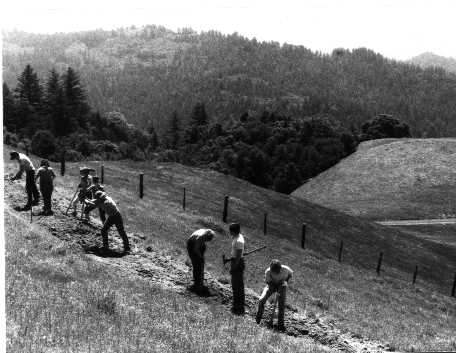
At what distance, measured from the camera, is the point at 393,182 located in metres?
112

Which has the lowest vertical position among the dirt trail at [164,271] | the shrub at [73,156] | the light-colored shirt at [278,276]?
the shrub at [73,156]

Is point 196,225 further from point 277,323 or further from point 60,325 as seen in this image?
point 60,325

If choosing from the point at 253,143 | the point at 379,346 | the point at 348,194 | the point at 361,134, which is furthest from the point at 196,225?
the point at 361,134

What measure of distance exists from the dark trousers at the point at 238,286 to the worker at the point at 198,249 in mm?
1467

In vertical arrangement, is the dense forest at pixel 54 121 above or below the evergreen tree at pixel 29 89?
below

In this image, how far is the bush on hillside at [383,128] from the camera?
169 metres

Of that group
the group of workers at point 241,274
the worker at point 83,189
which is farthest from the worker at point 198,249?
the worker at point 83,189

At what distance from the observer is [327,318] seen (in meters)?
20.0

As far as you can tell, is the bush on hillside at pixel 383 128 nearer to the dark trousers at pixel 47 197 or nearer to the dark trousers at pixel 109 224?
the dark trousers at pixel 47 197

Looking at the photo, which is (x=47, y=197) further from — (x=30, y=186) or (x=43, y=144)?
(x=43, y=144)

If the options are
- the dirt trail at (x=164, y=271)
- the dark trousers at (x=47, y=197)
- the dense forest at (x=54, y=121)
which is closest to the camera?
the dirt trail at (x=164, y=271)

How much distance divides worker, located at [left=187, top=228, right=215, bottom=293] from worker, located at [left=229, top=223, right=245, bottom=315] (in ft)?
3.98

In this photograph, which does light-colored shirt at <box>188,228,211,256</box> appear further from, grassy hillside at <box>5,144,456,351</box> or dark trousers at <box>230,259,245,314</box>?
grassy hillside at <box>5,144,456,351</box>

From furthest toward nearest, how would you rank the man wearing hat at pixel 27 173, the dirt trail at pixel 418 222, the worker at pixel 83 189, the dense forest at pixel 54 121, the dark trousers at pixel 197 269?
the dense forest at pixel 54 121
the dirt trail at pixel 418 222
the worker at pixel 83 189
the man wearing hat at pixel 27 173
the dark trousers at pixel 197 269
